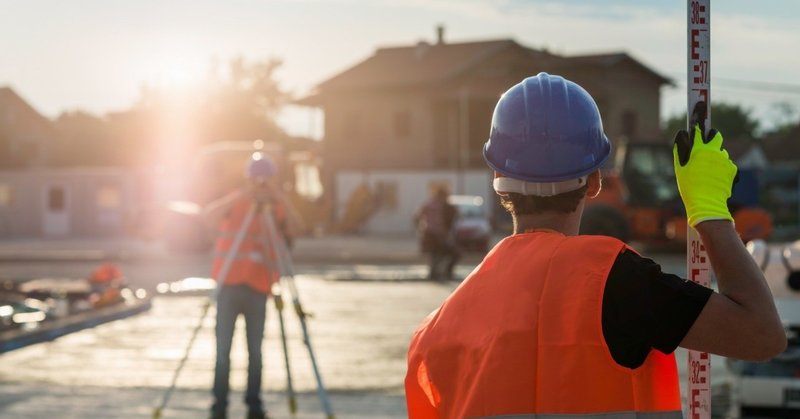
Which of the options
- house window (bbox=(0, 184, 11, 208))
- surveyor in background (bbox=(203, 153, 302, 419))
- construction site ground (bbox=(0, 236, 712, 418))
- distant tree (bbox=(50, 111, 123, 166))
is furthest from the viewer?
distant tree (bbox=(50, 111, 123, 166))

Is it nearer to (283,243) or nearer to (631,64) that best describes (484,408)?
(283,243)

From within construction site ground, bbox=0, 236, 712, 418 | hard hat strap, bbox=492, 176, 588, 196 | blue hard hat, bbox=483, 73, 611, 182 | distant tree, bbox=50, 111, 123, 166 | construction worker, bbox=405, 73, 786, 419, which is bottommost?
construction site ground, bbox=0, 236, 712, 418

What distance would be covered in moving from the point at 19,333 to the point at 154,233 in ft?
102

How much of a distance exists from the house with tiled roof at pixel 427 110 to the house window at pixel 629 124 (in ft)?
0.14

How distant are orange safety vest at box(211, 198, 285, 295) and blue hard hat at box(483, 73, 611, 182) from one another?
22.1 ft

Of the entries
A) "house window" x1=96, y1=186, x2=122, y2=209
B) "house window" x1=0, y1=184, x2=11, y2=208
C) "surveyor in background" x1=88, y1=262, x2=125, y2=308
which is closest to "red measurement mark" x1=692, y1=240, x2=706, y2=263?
"surveyor in background" x1=88, y1=262, x2=125, y2=308

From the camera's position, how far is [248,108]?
3450 inches

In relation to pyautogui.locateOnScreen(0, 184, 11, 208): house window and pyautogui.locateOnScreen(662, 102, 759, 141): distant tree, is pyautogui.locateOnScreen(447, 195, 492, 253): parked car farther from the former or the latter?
pyautogui.locateOnScreen(662, 102, 759, 141): distant tree

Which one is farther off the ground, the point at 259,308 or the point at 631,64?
the point at 631,64

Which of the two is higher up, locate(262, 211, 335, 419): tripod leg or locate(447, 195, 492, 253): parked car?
locate(262, 211, 335, 419): tripod leg

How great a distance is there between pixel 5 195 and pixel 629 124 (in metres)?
25.6

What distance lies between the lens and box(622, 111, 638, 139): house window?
61.0m

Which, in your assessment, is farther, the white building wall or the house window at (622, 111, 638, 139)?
the house window at (622, 111, 638, 139)

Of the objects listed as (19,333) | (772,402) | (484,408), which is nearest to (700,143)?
(484,408)
